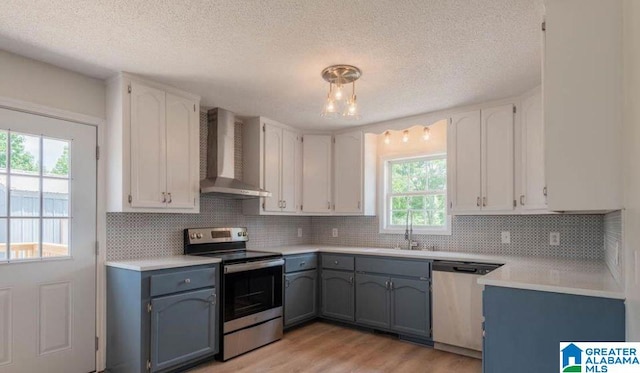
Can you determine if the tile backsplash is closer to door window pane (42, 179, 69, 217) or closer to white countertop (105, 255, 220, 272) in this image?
white countertop (105, 255, 220, 272)

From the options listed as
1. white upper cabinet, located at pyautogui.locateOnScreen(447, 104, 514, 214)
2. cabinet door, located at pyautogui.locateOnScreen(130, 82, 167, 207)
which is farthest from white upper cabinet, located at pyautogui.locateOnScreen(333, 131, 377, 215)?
cabinet door, located at pyautogui.locateOnScreen(130, 82, 167, 207)

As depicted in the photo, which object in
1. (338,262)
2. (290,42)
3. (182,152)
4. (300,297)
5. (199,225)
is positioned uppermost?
(290,42)

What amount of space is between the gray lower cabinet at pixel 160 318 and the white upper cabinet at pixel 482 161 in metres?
2.45

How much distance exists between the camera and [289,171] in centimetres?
441

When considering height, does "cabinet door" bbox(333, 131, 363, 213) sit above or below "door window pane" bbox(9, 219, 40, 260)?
above

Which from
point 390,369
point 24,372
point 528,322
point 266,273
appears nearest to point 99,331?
point 24,372

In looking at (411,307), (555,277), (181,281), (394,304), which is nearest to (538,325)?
(555,277)

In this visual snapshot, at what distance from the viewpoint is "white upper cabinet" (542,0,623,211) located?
5.48 ft

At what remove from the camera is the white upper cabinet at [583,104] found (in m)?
1.67

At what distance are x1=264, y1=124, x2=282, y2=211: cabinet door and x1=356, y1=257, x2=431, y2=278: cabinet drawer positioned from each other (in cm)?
112

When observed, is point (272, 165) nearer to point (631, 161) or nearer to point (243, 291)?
point (243, 291)

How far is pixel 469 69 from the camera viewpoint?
276cm

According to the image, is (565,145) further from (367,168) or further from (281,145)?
(281,145)

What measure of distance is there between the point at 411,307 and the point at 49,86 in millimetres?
3477
